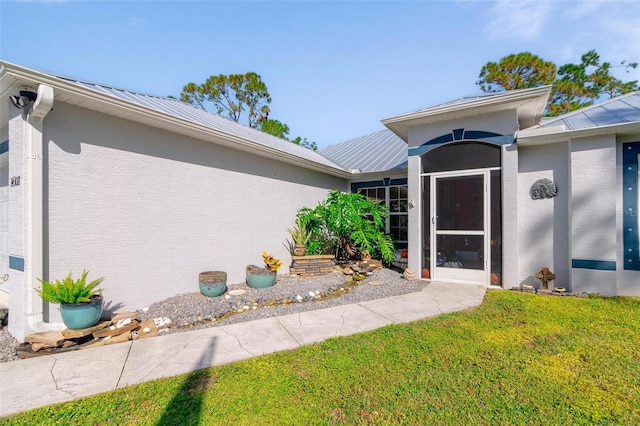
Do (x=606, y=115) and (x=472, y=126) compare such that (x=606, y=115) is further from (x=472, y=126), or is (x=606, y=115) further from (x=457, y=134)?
(x=457, y=134)

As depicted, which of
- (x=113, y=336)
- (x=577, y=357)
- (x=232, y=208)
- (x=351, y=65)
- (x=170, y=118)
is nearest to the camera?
(x=577, y=357)

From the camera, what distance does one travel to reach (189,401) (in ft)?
7.52

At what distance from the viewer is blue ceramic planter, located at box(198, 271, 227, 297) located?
5246 millimetres

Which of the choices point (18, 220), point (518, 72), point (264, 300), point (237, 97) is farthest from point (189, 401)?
point (237, 97)

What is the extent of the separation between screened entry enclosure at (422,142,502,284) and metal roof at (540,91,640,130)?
1.62m

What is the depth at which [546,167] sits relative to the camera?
18.4 ft

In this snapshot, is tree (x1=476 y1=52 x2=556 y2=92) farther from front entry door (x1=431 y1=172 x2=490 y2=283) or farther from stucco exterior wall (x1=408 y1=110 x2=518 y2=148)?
front entry door (x1=431 y1=172 x2=490 y2=283)

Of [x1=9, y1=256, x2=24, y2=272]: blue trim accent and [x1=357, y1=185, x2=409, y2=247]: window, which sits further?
[x1=357, y1=185, x2=409, y2=247]: window

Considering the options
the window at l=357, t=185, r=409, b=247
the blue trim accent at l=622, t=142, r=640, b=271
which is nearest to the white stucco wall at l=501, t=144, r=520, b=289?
the blue trim accent at l=622, t=142, r=640, b=271

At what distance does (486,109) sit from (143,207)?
6889 mm

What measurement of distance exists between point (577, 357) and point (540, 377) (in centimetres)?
77

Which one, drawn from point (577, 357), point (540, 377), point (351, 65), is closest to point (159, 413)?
point (540, 377)

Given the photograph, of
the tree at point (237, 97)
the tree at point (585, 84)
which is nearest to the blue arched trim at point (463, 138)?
the tree at point (585, 84)

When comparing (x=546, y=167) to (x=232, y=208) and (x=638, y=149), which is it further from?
(x=232, y=208)
